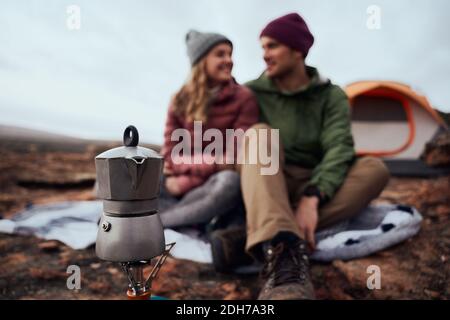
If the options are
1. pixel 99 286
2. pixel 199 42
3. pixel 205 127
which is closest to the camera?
pixel 99 286

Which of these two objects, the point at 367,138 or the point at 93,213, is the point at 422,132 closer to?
the point at 367,138

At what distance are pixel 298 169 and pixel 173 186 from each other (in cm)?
57

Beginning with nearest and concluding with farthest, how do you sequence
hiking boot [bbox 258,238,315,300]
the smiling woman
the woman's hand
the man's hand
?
hiking boot [bbox 258,238,315,300] → the man's hand → the smiling woman → the woman's hand

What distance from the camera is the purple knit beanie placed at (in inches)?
53.7

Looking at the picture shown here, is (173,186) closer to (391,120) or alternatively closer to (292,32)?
(292,32)

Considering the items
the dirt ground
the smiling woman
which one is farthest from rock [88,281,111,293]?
the smiling woman

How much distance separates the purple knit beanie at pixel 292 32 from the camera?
53.7 inches

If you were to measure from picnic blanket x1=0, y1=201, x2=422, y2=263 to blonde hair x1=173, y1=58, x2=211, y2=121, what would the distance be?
1.67 ft

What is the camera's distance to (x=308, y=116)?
5.58ft

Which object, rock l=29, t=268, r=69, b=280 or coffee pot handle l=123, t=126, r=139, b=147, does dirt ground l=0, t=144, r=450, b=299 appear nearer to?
Result: rock l=29, t=268, r=69, b=280

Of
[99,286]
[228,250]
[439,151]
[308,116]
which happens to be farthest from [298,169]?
[439,151]

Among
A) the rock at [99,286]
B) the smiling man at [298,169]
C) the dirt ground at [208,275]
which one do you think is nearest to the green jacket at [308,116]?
the smiling man at [298,169]

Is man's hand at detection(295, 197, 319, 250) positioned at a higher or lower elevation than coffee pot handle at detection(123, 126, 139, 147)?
lower

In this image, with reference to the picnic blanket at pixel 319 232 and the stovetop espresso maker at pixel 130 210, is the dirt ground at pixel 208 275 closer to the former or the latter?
the picnic blanket at pixel 319 232
